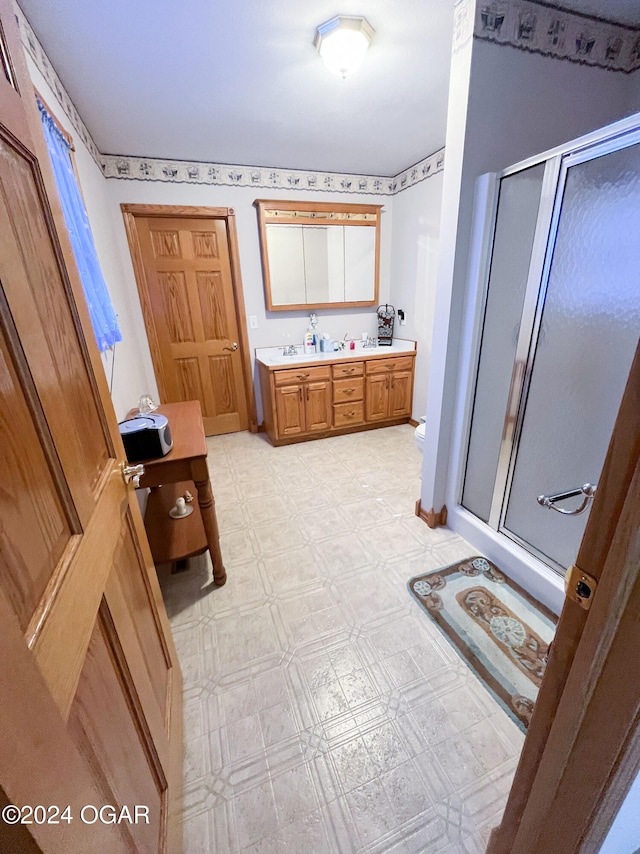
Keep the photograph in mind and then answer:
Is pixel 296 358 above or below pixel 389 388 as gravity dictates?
above

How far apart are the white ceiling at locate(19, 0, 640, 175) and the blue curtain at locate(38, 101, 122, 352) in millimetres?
415

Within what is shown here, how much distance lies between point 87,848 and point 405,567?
5.10 feet

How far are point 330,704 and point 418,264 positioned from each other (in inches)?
129

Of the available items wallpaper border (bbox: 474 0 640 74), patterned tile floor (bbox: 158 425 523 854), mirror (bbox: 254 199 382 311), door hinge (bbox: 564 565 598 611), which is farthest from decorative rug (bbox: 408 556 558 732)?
mirror (bbox: 254 199 382 311)

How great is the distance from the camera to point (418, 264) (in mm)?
3166

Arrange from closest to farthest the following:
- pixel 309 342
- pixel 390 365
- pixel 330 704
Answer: pixel 330 704
pixel 390 365
pixel 309 342

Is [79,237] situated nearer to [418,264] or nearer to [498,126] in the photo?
[498,126]

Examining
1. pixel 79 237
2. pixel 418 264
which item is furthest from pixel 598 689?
pixel 418 264

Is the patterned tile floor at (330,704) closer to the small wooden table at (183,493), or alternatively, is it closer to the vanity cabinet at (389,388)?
the small wooden table at (183,493)

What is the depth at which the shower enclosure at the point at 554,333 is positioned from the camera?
116 cm

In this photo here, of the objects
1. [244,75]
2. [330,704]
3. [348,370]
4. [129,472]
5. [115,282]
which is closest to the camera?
[129,472]

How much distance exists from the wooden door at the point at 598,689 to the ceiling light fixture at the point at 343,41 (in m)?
1.87

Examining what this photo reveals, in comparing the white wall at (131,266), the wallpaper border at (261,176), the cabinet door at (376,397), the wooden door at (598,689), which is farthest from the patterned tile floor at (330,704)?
the wallpaper border at (261,176)

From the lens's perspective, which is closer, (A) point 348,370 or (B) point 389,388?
(A) point 348,370
